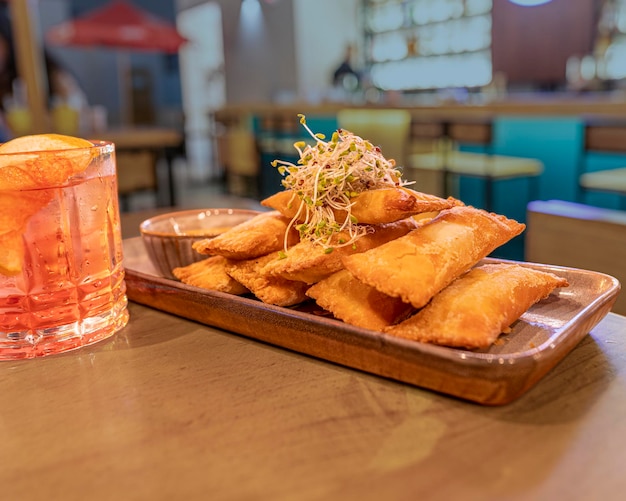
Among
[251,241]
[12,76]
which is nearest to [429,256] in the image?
[251,241]

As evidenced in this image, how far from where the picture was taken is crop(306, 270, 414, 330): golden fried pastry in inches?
30.7

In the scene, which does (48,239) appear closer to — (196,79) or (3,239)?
(3,239)

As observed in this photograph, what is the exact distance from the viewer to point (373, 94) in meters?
7.19

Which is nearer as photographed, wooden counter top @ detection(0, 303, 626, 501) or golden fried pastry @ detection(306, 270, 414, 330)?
wooden counter top @ detection(0, 303, 626, 501)

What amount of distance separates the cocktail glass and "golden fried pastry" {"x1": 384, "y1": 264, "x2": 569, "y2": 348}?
0.44 metres

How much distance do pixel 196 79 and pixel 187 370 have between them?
1313 centimetres

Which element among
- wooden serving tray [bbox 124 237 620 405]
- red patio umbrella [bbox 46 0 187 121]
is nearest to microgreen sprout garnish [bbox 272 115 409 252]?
wooden serving tray [bbox 124 237 620 405]

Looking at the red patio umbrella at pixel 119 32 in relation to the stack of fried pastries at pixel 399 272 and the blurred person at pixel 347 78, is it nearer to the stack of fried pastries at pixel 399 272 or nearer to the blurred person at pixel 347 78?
the blurred person at pixel 347 78

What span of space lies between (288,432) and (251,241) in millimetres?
373

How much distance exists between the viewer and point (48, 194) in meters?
0.83

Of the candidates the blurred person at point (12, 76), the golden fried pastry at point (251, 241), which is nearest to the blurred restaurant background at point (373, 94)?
the blurred person at point (12, 76)

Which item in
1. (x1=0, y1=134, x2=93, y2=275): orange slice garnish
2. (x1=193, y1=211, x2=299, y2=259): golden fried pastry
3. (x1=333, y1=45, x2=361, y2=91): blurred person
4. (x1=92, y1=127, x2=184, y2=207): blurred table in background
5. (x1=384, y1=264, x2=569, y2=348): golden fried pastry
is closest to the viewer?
(x1=384, y1=264, x2=569, y2=348): golden fried pastry

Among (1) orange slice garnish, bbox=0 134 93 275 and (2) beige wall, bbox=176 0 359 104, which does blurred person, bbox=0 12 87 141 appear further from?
(1) orange slice garnish, bbox=0 134 93 275

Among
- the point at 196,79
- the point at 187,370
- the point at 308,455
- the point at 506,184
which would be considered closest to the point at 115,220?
the point at 187,370
